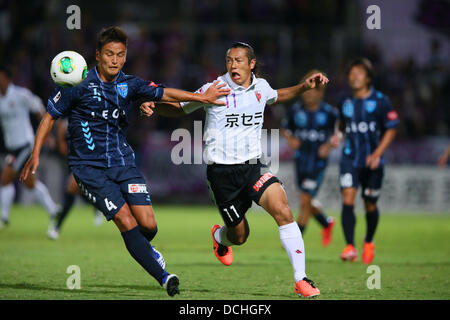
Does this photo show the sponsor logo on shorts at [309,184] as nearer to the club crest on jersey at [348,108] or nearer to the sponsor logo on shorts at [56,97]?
the club crest on jersey at [348,108]

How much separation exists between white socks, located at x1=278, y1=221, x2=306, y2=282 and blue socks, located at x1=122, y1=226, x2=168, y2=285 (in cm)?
113

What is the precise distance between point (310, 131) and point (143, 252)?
5.94m

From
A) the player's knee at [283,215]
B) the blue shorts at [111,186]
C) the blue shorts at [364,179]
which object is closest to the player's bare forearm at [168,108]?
the blue shorts at [111,186]

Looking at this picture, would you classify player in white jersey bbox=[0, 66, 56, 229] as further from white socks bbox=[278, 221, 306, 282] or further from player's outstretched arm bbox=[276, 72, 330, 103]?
white socks bbox=[278, 221, 306, 282]

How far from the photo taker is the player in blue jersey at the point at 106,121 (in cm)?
700

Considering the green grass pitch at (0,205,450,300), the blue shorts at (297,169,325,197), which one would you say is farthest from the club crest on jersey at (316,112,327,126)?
the green grass pitch at (0,205,450,300)

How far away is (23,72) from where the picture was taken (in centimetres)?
2125

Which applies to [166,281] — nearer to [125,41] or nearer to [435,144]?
[125,41]

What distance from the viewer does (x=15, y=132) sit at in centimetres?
1405

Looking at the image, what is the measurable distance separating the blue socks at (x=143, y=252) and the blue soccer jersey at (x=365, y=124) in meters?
4.06

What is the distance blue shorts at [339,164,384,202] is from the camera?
9.99 metres

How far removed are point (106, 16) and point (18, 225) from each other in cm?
1121
